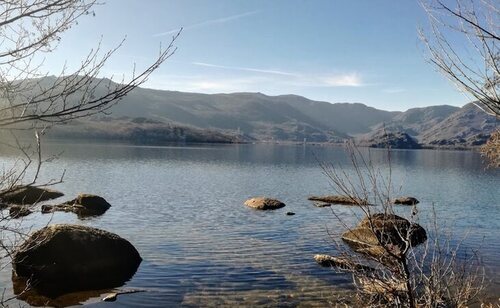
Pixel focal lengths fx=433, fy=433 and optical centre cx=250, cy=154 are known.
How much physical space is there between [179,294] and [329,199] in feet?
116

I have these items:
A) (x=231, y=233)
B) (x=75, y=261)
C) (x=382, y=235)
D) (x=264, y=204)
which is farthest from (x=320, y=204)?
(x=382, y=235)

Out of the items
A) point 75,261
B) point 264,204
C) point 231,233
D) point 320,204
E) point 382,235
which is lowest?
point 320,204

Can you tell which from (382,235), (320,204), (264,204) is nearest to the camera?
(382,235)

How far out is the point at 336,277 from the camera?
22.8 m

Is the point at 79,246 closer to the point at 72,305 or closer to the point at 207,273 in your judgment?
the point at 72,305

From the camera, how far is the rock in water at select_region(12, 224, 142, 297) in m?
20.2

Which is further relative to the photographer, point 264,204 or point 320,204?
point 320,204

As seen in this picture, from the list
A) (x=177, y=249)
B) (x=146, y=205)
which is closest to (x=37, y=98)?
(x=177, y=249)

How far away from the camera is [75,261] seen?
2123 centimetres

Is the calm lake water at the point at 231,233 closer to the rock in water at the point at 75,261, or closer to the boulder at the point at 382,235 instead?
the boulder at the point at 382,235

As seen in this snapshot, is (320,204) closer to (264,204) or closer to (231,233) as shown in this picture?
(264,204)

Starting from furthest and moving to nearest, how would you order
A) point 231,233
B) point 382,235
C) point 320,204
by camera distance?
point 320,204 < point 231,233 < point 382,235

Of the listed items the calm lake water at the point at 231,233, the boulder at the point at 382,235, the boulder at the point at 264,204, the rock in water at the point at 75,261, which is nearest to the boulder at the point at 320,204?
the calm lake water at the point at 231,233

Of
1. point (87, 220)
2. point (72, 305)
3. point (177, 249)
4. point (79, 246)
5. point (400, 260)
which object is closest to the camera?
point (400, 260)
